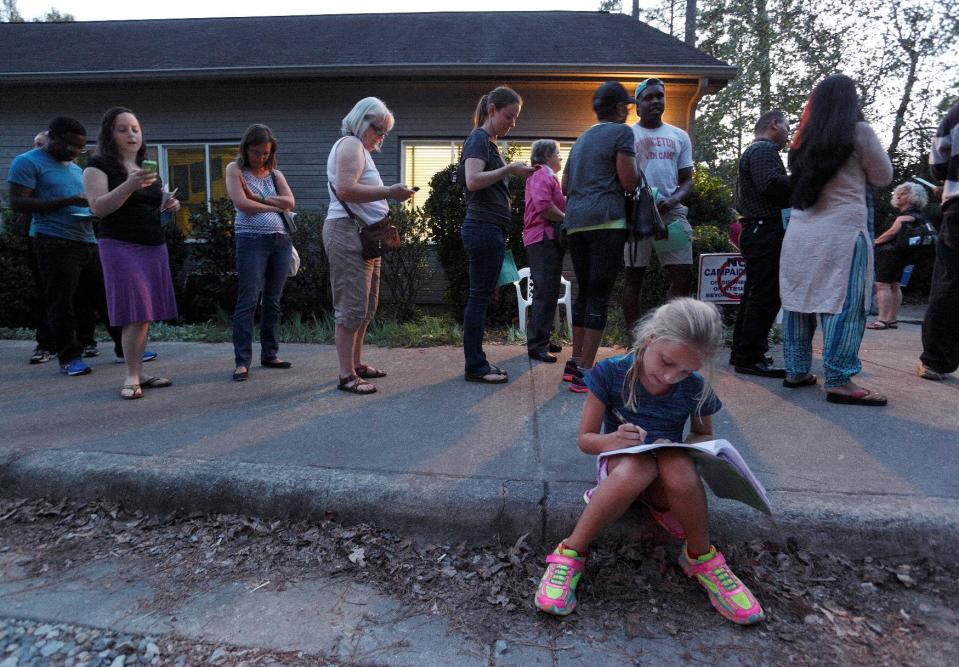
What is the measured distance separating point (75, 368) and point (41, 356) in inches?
32.7

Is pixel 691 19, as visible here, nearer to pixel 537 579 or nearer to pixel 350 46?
pixel 350 46

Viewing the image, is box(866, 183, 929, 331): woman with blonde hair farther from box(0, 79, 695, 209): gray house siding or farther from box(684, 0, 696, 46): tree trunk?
box(684, 0, 696, 46): tree trunk

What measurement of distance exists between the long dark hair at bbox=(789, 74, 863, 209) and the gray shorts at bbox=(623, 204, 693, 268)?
0.83 metres

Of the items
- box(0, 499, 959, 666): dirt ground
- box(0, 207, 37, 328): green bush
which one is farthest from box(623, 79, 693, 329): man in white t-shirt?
box(0, 207, 37, 328): green bush

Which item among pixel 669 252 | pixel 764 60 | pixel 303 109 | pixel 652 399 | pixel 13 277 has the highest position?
pixel 764 60

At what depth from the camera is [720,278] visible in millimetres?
5359

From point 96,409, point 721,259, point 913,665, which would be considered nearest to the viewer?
point 913,665

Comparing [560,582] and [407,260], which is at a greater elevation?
[407,260]

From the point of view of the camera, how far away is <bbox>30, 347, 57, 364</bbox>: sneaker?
4.73 m

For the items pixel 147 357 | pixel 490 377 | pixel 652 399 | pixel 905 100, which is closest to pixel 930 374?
pixel 490 377

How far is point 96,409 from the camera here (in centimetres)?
335

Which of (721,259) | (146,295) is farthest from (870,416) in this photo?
(146,295)

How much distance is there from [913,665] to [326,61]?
933 centimetres

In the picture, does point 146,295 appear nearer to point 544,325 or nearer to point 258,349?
point 258,349
